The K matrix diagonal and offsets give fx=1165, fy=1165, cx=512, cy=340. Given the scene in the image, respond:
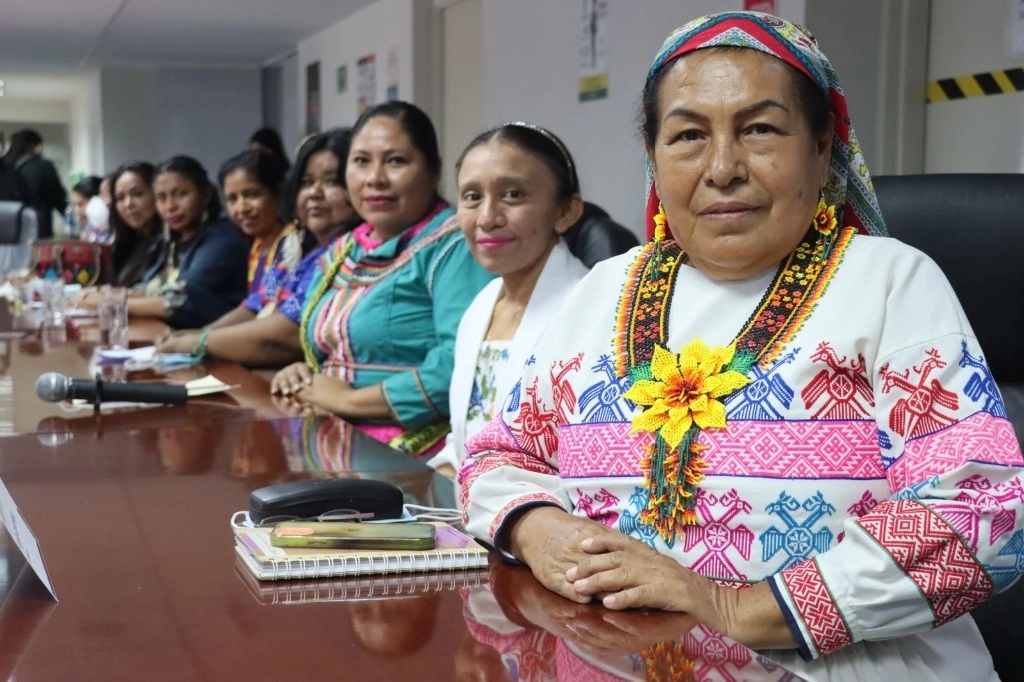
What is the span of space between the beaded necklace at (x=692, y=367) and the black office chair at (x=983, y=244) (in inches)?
9.5

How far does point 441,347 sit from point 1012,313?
1.27 meters

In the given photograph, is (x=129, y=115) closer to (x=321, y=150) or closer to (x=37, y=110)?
(x=37, y=110)

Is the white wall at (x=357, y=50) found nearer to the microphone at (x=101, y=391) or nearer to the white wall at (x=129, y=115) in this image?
the white wall at (x=129, y=115)

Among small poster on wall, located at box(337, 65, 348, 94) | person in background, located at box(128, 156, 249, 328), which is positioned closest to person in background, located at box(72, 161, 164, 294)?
person in background, located at box(128, 156, 249, 328)

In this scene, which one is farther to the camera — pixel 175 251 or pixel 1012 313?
pixel 175 251

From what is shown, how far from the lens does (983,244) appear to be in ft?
4.77

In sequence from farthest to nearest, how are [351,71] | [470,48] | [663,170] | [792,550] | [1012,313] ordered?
[351,71] < [470,48] < [1012,313] < [663,170] < [792,550]

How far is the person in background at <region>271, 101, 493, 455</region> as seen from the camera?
8.15ft

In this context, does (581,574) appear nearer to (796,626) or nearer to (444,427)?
(796,626)

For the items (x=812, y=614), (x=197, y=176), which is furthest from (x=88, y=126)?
(x=812, y=614)

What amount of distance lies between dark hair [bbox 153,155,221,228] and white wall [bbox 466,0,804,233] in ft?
5.41

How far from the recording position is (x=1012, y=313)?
1453mm

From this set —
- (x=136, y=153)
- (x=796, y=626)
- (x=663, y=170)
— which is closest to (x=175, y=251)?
(x=663, y=170)

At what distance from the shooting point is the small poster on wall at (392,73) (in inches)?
304
